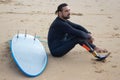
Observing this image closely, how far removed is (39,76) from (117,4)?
603cm

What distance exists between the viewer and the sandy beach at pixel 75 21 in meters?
5.53

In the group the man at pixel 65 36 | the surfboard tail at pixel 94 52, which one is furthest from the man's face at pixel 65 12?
the surfboard tail at pixel 94 52

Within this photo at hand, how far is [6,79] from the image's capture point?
5266 millimetres

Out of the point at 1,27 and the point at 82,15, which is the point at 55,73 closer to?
the point at 1,27

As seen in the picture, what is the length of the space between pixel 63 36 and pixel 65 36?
0.04 m

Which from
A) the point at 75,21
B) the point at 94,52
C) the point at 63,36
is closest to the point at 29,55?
the point at 63,36

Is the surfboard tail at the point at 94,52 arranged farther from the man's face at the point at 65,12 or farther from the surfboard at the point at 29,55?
the surfboard at the point at 29,55

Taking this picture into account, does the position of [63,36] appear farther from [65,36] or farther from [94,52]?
[94,52]

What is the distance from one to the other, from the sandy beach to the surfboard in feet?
0.36

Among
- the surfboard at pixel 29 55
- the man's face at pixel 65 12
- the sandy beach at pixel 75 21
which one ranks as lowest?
the sandy beach at pixel 75 21

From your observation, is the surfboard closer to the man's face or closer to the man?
the man

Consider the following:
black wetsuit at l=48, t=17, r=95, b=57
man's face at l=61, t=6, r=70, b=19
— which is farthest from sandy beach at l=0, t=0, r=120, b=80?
man's face at l=61, t=6, r=70, b=19

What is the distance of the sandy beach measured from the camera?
218 inches

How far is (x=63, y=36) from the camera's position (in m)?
5.96
